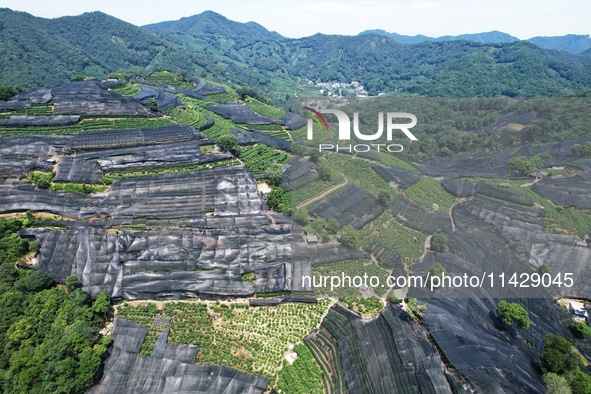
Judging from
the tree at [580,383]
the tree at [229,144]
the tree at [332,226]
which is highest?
the tree at [229,144]

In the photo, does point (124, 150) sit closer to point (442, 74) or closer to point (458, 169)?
point (458, 169)

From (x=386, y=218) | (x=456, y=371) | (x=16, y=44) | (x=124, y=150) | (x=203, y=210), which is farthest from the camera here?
(x=16, y=44)

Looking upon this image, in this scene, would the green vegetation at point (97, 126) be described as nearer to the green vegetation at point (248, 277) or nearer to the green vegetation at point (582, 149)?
the green vegetation at point (248, 277)

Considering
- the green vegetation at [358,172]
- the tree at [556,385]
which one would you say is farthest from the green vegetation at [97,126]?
the tree at [556,385]

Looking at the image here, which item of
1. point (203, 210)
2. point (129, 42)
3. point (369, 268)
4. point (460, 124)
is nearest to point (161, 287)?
point (203, 210)

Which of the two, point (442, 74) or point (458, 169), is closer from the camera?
point (458, 169)

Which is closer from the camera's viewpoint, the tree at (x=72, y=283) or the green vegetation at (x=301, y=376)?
the green vegetation at (x=301, y=376)

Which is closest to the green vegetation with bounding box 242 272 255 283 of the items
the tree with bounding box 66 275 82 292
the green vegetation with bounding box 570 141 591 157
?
the tree with bounding box 66 275 82 292
